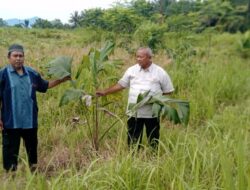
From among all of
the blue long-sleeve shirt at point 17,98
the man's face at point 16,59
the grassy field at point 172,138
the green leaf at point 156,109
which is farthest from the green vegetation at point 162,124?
the man's face at point 16,59

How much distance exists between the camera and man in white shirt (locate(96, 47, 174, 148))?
4.30 m

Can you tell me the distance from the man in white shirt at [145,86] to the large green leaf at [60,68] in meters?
0.43

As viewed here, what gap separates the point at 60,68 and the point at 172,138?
64.5 inches

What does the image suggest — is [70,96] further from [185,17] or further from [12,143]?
[185,17]

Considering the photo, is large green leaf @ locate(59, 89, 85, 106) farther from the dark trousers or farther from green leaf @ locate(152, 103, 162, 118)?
green leaf @ locate(152, 103, 162, 118)

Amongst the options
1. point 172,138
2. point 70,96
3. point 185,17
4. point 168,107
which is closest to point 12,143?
point 70,96

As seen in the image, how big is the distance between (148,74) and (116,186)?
1752mm

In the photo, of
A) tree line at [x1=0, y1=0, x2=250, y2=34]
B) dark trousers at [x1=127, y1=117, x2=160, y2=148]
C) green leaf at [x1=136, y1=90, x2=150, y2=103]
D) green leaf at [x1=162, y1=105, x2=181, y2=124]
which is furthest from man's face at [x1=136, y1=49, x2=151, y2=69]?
tree line at [x1=0, y1=0, x2=250, y2=34]

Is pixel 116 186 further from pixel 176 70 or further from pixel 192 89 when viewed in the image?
pixel 176 70

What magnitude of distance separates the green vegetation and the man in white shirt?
21 cm

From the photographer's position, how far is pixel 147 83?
14.1 ft

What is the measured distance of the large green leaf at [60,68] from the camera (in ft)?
13.8

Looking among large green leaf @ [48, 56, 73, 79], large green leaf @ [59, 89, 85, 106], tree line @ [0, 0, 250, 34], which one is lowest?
large green leaf @ [59, 89, 85, 106]

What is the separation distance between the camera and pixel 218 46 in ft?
34.2
